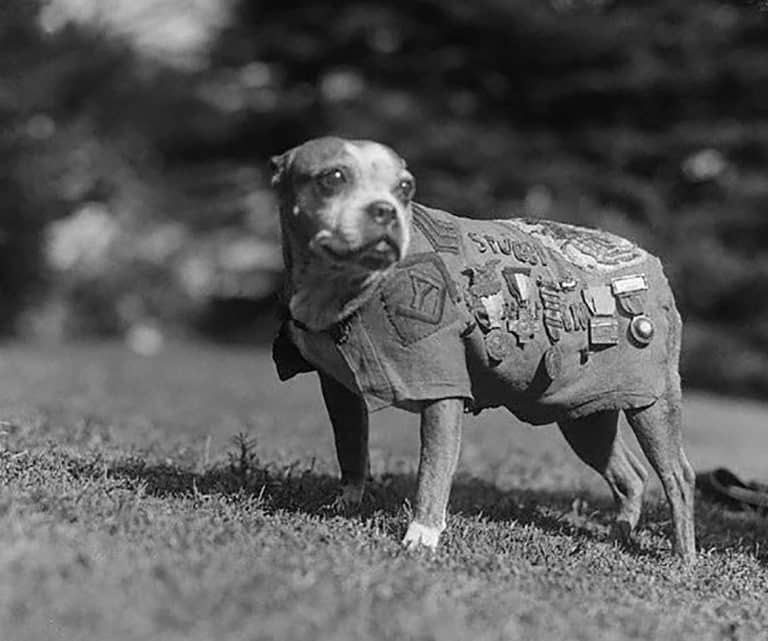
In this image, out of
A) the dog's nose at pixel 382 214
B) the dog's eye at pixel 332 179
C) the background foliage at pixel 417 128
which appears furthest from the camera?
the background foliage at pixel 417 128

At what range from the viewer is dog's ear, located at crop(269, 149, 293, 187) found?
16.9 feet

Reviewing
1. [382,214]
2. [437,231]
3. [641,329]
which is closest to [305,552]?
[382,214]

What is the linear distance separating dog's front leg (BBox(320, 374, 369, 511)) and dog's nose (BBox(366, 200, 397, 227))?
118cm

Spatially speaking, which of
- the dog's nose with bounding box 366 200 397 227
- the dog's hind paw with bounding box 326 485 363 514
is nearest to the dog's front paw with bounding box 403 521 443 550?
the dog's hind paw with bounding box 326 485 363 514

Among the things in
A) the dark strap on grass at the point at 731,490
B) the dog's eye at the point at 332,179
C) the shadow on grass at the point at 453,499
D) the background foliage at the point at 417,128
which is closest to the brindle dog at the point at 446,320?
the dog's eye at the point at 332,179

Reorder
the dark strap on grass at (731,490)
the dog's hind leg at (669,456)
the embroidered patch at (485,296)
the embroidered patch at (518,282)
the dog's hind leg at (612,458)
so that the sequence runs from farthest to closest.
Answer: the dark strap on grass at (731,490), the dog's hind leg at (612,458), the dog's hind leg at (669,456), the embroidered patch at (518,282), the embroidered patch at (485,296)

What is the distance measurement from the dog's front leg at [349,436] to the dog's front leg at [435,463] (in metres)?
0.71

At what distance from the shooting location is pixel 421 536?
199 inches

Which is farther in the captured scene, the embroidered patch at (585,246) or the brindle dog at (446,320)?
the embroidered patch at (585,246)

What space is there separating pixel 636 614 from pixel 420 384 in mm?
1187

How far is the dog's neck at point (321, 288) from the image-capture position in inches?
199

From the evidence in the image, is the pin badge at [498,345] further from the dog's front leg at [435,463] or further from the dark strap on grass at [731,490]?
the dark strap on grass at [731,490]

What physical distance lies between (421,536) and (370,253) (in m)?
1.14

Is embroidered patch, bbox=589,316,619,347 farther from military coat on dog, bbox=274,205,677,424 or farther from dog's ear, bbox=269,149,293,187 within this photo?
dog's ear, bbox=269,149,293,187
